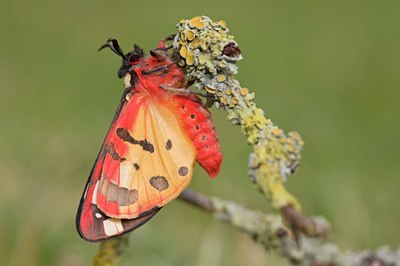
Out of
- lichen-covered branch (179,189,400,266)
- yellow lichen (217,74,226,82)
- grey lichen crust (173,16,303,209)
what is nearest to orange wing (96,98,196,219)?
lichen-covered branch (179,189,400,266)

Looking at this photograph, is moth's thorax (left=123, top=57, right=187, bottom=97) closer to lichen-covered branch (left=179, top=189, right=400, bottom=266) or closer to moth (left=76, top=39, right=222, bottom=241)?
moth (left=76, top=39, right=222, bottom=241)

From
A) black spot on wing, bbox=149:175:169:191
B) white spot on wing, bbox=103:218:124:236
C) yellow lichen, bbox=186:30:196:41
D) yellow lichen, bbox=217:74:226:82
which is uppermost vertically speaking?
yellow lichen, bbox=186:30:196:41

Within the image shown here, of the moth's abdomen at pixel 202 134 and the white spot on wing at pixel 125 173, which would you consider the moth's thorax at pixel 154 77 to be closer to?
the moth's abdomen at pixel 202 134

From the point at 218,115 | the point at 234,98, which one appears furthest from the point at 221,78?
the point at 218,115

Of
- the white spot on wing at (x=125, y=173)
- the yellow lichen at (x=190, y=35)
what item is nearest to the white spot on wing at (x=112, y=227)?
the white spot on wing at (x=125, y=173)

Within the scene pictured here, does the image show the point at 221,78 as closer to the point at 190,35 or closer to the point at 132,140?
the point at 190,35
